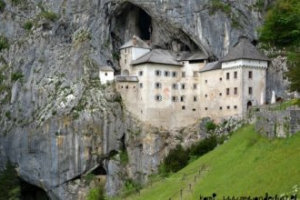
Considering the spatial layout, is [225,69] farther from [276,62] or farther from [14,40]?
[14,40]

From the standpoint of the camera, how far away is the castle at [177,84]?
244 feet

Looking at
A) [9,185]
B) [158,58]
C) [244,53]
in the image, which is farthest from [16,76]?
[244,53]

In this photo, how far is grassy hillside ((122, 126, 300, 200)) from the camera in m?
34.9

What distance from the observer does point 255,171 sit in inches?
1528

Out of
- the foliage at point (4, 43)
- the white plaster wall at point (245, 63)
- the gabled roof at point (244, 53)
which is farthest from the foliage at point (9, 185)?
the gabled roof at point (244, 53)

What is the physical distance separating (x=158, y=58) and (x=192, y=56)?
4874 millimetres

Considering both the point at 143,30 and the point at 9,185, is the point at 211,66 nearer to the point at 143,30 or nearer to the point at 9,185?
the point at 143,30

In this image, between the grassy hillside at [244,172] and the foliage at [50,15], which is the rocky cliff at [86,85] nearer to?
the foliage at [50,15]

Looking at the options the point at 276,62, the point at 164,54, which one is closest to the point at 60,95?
the point at 164,54

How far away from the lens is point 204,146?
69062 millimetres

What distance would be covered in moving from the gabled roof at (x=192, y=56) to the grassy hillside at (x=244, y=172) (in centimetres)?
2497

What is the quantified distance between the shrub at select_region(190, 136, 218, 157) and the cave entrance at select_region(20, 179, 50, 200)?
1147 inches

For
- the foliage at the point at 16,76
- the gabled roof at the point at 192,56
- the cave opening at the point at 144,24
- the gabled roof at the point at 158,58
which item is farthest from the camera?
the cave opening at the point at 144,24

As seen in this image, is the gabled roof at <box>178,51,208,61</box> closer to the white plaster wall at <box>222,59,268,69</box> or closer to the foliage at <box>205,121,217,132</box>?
the white plaster wall at <box>222,59,268,69</box>
